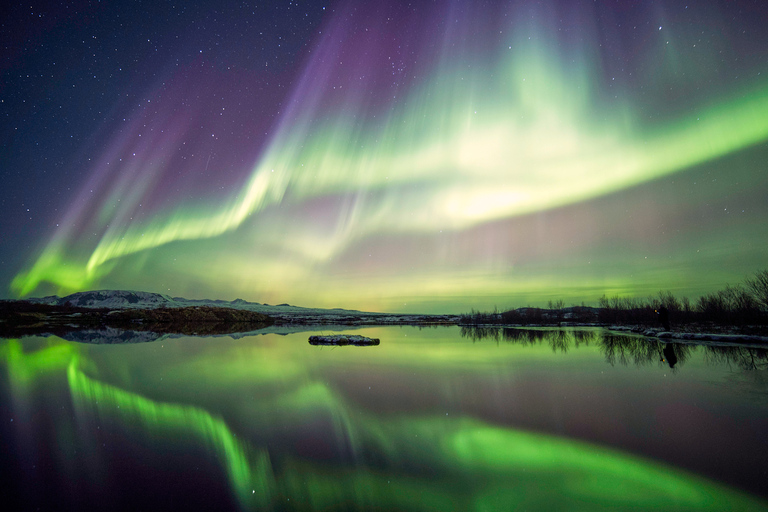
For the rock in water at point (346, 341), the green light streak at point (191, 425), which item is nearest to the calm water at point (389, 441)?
the green light streak at point (191, 425)

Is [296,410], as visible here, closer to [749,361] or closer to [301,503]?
[301,503]

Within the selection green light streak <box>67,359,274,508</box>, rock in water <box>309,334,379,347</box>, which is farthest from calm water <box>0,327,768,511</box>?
rock in water <box>309,334,379,347</box>

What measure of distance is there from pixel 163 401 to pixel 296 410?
3.92m

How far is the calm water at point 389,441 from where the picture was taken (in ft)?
14.8

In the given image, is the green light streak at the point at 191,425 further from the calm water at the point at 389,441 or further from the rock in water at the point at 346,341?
the rock in water at the point at 346,341

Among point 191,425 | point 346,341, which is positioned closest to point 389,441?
point 191,425

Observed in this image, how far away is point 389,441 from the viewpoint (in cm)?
648

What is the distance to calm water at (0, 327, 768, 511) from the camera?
452 centimetres

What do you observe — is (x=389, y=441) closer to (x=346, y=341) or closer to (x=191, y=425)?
(x=191, y=425)

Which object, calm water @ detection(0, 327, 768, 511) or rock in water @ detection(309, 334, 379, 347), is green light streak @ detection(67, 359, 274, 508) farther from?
rock in water @ detection(309, 334, 379, 347)

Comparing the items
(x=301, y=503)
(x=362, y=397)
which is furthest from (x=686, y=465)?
(x=362, y=397)

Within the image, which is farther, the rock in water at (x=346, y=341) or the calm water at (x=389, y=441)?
the rock in water at (x=346, y=341)

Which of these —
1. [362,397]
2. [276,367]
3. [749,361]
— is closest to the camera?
[362,397]

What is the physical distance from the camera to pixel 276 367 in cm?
1488
